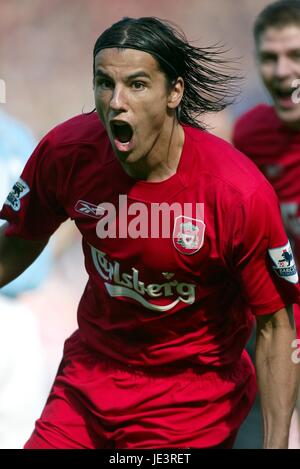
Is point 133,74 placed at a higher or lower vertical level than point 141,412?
higher

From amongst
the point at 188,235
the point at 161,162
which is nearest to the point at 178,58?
the point at 161,162

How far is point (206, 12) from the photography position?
7.48m

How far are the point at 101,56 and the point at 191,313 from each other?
0.94 metres

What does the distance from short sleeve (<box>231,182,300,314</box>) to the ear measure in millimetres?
405

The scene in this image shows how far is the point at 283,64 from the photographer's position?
537 cm

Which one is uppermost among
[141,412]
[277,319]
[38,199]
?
[38,199]

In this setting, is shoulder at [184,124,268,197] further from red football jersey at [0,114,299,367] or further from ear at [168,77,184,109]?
ear at [168,77,184,109]

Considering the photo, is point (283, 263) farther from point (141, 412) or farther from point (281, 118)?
point (281, 118)

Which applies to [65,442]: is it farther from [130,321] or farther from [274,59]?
[274,59]

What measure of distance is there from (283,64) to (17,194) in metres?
1.89

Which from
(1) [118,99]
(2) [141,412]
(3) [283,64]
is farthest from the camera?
(3) [283,64]

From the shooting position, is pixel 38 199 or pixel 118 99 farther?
pixel 38 199

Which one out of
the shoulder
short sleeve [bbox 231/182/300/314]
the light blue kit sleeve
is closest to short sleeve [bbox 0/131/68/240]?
the shoulder
